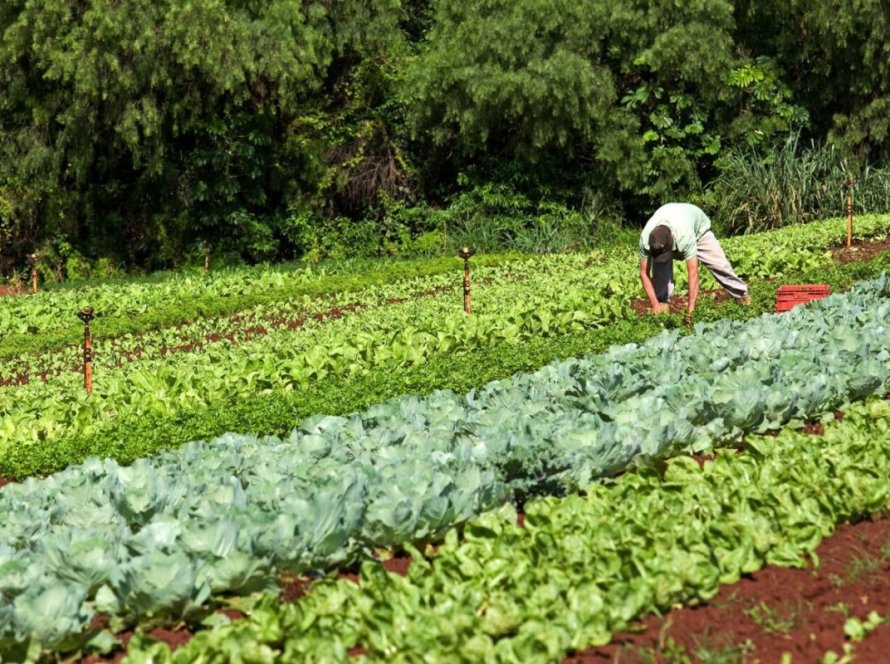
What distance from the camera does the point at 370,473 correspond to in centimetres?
550

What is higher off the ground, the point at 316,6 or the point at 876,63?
the point at 316,6

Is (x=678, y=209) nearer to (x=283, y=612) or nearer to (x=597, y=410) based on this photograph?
(x=597, y=410)

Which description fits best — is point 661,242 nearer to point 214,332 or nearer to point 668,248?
point 668,248

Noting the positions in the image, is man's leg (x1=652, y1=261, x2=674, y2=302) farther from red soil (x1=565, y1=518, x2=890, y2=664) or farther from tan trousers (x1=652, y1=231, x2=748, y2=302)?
Result: red soil (x1=565, y1=518, x2=890, y2=664)

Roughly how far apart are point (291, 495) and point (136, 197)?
21.8 meters

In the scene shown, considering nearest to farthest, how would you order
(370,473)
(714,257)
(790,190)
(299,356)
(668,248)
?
(370,473), (299,356), (668,248), (714,257), (790,190)

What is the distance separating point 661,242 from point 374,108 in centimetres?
1624

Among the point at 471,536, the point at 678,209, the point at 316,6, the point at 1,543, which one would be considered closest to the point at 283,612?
the point at 471,536

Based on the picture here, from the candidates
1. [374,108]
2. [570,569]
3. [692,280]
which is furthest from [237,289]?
[570,569]

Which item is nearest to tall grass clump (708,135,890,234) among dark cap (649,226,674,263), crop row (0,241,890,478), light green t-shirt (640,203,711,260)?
light green t-shirt (640,203,711,260)

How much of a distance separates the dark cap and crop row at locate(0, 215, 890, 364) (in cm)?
400

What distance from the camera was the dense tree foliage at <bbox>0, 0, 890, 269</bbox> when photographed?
2288 centimetres

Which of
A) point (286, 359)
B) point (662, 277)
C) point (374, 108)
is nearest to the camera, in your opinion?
point (286, 359)

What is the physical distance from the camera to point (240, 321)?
52.8 ft
